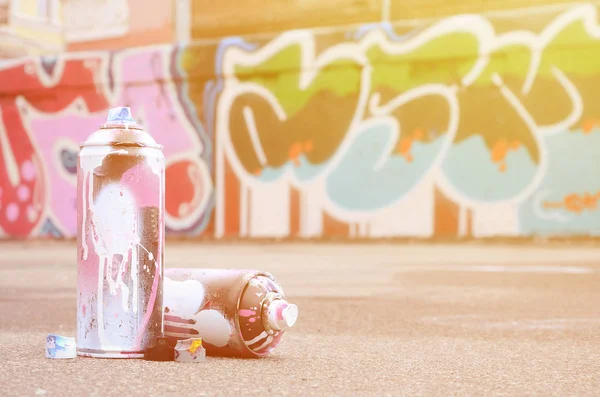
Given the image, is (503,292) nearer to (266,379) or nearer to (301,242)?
(266,379)

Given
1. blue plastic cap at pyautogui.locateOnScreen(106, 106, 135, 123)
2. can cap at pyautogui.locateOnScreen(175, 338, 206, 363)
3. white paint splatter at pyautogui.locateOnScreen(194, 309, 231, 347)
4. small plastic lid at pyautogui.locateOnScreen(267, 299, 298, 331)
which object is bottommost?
can cap at pyautogui.locateOnScreen(175, 338, 206, 363)

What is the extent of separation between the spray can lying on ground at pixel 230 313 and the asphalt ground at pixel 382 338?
0.22ft

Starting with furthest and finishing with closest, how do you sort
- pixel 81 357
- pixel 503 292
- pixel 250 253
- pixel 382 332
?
pixel 250 253 → pixel 503 292 → pixel 382 332 → pixel 81 357

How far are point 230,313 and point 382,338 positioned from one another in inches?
37.1

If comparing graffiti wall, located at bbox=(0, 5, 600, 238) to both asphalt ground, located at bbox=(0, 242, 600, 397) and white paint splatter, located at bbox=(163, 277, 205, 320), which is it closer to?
asphalt ground, located at bbox=(0, 242, 600, 397)

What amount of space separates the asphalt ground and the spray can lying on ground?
2.6 inches

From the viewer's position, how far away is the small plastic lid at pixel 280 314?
92.7 inches

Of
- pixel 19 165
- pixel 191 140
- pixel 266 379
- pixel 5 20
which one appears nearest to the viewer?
pixel 266 379

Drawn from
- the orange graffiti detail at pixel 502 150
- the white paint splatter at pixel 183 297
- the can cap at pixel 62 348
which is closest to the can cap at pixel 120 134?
the white paint splatter at pixel 183 297

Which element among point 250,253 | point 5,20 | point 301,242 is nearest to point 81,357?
point 250,253

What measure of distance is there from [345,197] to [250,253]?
3.10 metres

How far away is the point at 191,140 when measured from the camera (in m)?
12.9

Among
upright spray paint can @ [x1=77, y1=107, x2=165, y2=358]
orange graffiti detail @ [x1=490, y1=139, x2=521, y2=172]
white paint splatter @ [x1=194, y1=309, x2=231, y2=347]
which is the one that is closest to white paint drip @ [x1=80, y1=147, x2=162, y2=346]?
upright spray paint can @ [x1=77, y1=107, x2=165, y2=358]

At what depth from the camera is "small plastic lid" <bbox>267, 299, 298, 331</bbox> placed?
235 cm
